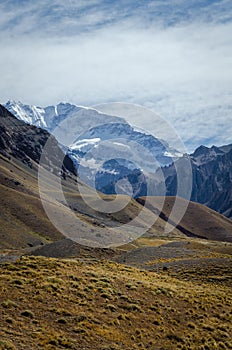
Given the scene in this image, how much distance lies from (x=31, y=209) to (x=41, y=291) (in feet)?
401

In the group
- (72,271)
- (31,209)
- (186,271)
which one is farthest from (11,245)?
(72,271)

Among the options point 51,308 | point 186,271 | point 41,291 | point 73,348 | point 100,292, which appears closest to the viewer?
point 73,348

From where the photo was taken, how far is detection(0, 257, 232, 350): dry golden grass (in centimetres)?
2270

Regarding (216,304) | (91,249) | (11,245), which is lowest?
(11,245)

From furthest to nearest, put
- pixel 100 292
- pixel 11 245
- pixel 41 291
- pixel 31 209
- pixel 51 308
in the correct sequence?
pixel 31 209, pixel 11 245, pixel 100 292, pixel 41 291, pixel 51 308

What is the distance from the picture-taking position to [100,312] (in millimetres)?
26922

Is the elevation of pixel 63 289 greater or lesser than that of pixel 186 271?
lesser

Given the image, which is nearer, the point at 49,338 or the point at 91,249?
the point at 49,338

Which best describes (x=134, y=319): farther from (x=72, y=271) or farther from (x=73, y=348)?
(x=72, y=271)

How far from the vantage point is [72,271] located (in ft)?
115

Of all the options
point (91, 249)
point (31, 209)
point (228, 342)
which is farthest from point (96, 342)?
point (31, 209)

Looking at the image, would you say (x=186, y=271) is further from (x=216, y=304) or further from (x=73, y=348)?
(x=73, y=348)

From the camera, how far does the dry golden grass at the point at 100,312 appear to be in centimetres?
2270

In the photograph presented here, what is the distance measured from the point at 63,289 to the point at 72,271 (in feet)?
18.8
